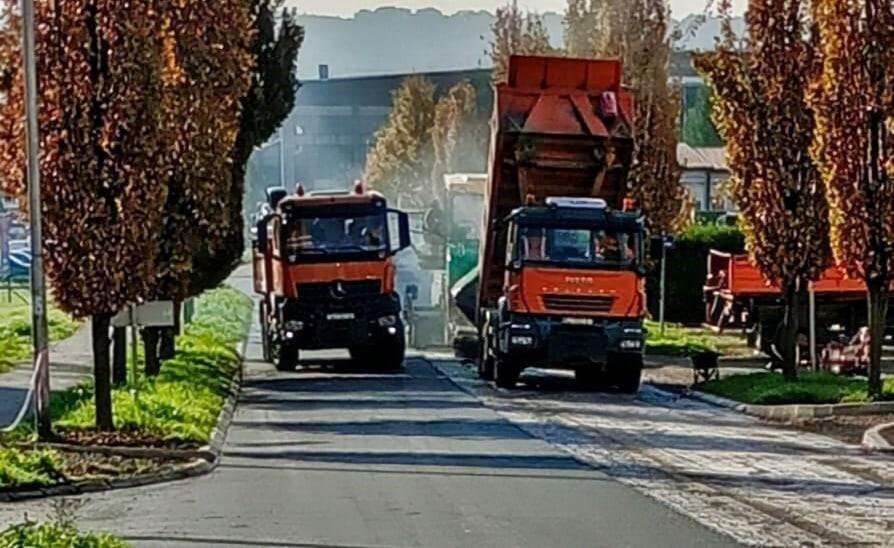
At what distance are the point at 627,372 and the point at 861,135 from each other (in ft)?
20.8

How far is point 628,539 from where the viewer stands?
13.3 metres

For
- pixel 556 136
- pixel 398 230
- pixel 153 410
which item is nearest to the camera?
pixel 153 410

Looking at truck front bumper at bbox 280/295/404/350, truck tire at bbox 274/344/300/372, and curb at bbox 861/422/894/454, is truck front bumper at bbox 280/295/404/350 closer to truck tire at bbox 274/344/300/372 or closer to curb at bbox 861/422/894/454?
truck tire at bbox 274/344/300/372

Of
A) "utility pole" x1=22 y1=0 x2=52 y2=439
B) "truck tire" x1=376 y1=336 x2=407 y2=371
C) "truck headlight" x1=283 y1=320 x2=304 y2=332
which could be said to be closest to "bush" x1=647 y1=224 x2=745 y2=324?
"truck tire" x1=376 y1=336 x2=407 y2=371

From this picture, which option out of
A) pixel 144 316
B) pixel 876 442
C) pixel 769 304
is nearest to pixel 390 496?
pixel 144 316

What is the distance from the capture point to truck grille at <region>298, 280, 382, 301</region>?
1345 inches

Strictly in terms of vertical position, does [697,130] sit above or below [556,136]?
above

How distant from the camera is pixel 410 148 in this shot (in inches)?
2965

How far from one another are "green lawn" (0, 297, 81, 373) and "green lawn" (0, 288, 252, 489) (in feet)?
8.71

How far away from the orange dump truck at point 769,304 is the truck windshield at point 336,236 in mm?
8054

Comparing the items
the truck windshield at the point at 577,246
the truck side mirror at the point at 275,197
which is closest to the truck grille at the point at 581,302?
the truck windshield at the point at 577,246

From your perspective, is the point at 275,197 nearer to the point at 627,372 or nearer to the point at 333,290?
the point at 333,290

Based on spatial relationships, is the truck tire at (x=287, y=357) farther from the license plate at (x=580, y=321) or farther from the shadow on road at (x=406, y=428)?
the shadow on road at (x=406, y=428)

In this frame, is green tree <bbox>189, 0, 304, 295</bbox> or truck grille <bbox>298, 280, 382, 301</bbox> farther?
truck grille <bbox>298, 280, 382, 301</bbox>
